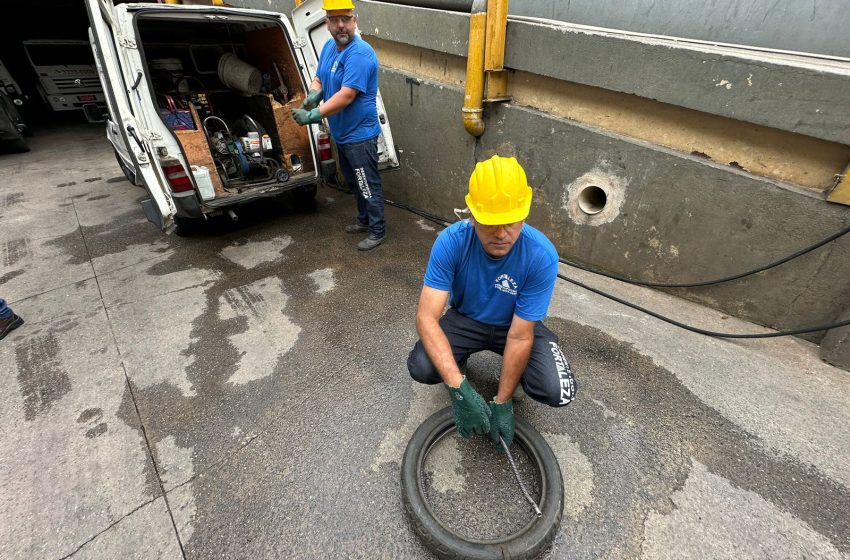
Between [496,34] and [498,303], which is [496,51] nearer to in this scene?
[496,34]

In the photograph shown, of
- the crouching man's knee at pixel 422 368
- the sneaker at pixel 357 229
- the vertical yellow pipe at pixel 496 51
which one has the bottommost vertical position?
the sneaker at pixel 357 229

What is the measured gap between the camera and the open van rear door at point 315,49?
3.52m

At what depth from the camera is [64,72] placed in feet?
26.0

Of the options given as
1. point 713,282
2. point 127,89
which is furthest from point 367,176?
point 713,282

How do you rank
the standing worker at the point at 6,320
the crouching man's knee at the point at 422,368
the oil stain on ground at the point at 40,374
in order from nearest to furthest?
the crouching man's knee at the point at 422,368 → the oil stain on ground at the point at 40,374 → the standing worker at the point at 6,320

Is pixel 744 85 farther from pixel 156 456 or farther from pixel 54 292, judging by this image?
pixel 54 292

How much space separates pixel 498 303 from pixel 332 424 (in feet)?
3.44

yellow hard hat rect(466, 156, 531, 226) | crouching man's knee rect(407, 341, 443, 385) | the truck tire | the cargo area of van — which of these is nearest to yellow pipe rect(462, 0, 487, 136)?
the cargo area of van

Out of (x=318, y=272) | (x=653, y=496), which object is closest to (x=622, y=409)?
(x=653, y=496)

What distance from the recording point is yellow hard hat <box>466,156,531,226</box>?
132 centimetres

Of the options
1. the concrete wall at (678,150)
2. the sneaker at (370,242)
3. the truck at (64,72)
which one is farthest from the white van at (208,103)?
the truck at (64,72)

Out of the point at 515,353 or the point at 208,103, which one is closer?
the point at 515,353

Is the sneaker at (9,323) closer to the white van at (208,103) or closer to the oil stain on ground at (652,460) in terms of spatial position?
the white van at (208,103)

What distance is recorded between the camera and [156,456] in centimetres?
173
